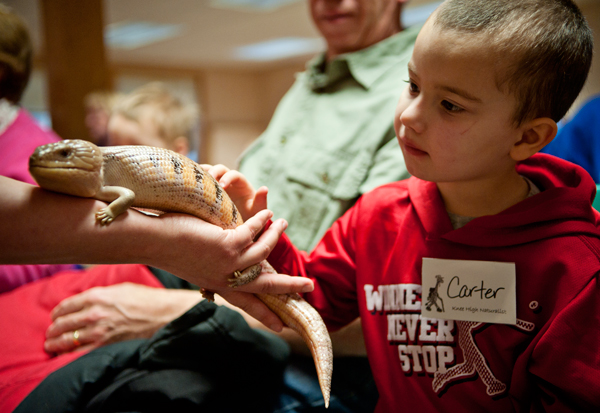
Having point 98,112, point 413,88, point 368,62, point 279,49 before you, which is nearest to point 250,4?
point 279,49

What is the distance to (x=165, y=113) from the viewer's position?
283cm

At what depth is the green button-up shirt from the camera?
58.6 inches

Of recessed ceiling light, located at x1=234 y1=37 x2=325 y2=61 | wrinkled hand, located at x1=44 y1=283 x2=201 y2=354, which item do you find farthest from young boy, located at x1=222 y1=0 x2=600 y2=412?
recessed ceiling light, located at x1=234 y1=37 x2=325 y2=61

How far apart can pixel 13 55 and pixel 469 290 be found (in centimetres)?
187

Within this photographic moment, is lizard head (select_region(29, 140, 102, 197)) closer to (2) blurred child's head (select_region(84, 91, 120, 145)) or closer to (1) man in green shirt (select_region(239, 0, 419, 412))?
(1) man in green shirt (select_region(239, 0, 419, 412))

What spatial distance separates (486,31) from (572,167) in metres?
0.42

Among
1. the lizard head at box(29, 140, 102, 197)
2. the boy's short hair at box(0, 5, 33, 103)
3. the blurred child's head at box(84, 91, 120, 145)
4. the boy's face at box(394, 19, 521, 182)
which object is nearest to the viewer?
the lizard head at box(29, 140, 102, 197)

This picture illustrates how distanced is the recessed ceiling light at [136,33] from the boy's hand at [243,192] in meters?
7.95

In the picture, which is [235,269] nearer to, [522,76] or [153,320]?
[153,320]

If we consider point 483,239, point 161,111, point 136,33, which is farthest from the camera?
point 136,33

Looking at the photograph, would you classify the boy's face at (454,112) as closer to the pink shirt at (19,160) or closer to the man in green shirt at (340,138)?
the man in green shirt at (340,138)

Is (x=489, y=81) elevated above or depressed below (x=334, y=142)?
above

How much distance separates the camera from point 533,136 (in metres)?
0.94

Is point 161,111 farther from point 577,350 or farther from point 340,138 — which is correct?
point 577,350
